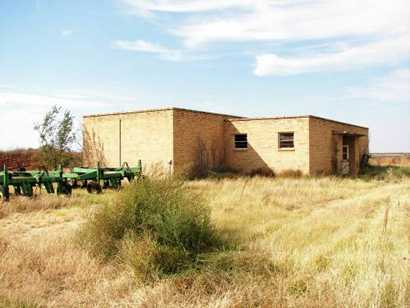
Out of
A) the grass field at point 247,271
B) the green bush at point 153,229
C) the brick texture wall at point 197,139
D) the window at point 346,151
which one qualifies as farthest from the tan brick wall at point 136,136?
the window at point 346,151

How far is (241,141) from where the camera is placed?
23.8 metres

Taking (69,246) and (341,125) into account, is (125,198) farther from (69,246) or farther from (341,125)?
(341,125)

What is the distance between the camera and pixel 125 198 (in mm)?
6770

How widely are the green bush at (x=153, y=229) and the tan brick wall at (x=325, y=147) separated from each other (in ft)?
53.3

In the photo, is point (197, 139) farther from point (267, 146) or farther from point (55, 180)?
point (55, 180)

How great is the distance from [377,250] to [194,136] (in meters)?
16.0

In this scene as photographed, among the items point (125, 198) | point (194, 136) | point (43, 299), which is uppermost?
point (194, 136)

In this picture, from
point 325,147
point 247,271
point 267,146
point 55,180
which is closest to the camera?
point 247,271

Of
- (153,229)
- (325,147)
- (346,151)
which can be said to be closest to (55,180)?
(153,229)

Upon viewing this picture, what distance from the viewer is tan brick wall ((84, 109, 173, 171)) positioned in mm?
20328

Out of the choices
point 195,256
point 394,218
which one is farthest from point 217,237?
point 394,218

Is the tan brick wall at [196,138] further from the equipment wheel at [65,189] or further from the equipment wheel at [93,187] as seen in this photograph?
the equipment wheel at [65,189]

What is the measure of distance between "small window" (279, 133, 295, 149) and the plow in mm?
9491

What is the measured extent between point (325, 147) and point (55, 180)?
1580 centimetres
